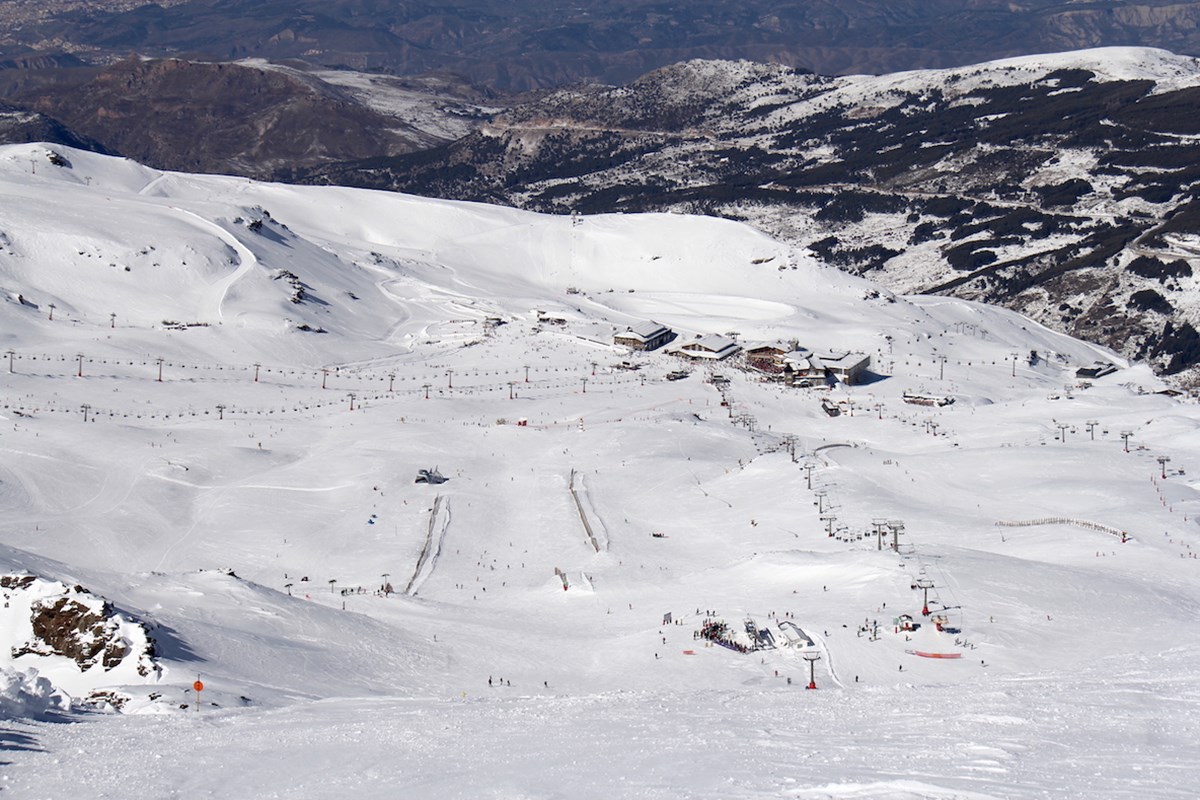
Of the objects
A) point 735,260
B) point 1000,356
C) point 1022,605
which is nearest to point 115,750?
point 1022,605

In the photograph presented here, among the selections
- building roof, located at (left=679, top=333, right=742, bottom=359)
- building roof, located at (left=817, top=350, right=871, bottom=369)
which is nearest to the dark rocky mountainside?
building roof, located at (left=817, top=350, right=871, bottom=369)

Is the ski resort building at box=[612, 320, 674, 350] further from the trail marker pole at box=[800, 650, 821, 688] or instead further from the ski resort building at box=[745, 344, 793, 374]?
the trail marker pole at box=[800, 650, 821, 688]

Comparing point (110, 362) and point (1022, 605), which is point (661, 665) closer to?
point (1022, 605)

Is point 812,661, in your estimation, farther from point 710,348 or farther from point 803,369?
point 710,348

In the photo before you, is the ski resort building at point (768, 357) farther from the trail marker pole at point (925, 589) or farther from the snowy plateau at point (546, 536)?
the trail marker pole at point (925, 589)

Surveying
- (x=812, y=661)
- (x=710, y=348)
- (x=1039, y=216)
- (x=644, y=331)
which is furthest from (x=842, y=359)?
(x=1039, y=216)

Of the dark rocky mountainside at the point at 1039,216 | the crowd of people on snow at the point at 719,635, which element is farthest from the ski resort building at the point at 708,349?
the crowd of people on snow at the point at 719,635
